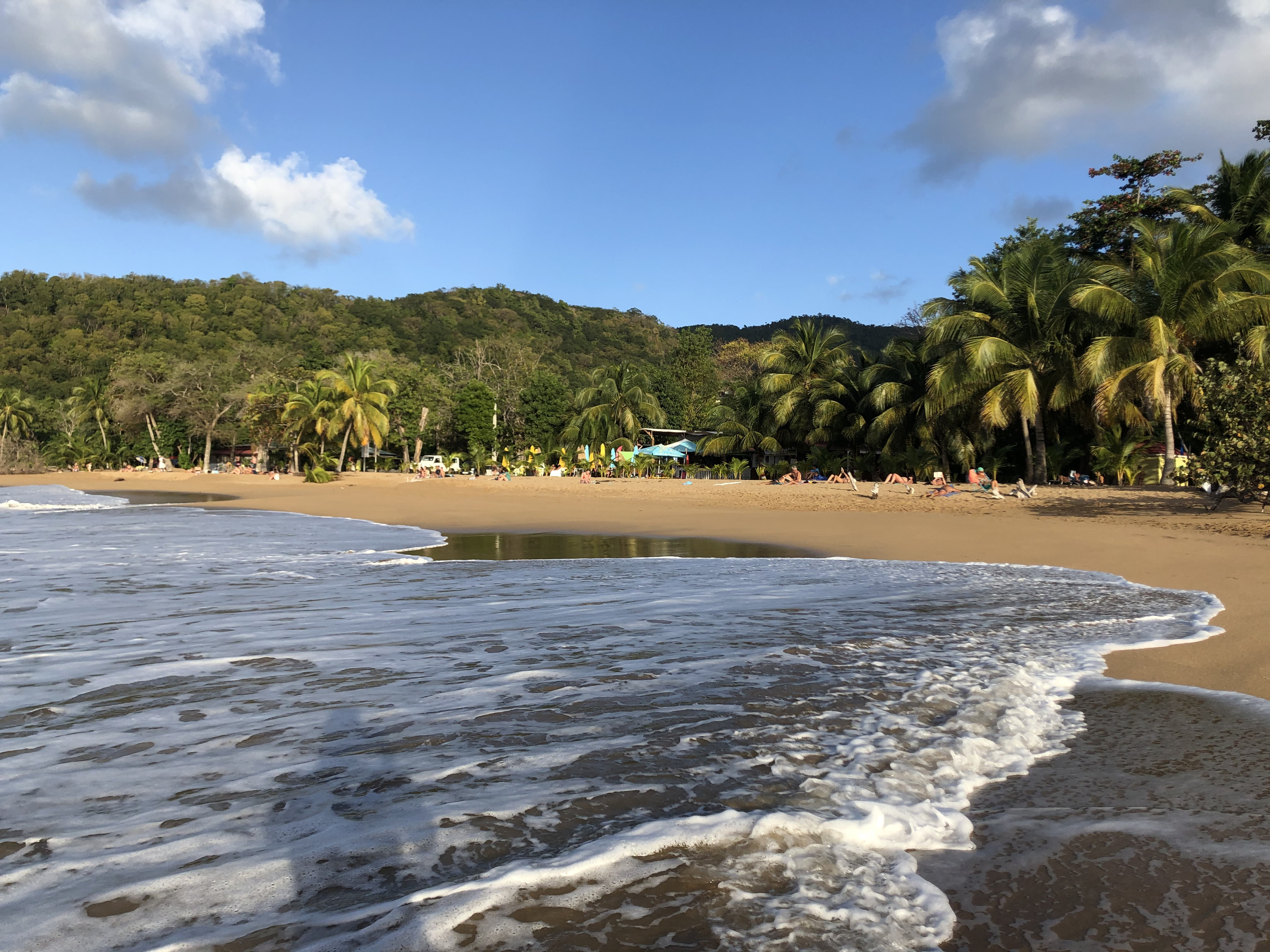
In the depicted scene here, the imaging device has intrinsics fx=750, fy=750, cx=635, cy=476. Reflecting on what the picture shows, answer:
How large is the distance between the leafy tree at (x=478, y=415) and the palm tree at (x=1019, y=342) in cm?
2737

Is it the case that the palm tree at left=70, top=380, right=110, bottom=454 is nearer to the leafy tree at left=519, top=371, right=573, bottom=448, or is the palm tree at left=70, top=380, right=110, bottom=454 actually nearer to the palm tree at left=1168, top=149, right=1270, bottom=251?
the leafy tree at left=519, top=371, right=573, bottom=448

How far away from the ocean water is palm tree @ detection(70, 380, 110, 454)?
61.3 meters

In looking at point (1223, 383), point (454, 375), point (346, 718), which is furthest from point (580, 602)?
point (454, 375)

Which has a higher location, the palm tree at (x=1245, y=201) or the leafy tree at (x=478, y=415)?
the palm tree at (x=1245, y=201)

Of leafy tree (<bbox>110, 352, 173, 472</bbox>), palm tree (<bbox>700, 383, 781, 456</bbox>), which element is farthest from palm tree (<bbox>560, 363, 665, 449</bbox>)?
leafy tree (<bbox>110, 352, 173, 472</bbox>)

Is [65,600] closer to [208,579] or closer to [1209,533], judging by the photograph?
[208,579]

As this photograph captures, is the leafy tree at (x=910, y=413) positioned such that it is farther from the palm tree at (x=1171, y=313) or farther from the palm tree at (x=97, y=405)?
the palm tree at (x=97, y=405)

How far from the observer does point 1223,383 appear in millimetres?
13367

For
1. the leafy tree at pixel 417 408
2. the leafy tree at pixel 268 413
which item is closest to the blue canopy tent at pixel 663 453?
the leafy tree at pixel 417 408

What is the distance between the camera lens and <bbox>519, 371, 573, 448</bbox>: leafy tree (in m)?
43.3

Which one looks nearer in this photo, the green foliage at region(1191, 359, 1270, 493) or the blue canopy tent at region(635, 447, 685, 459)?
the green foliage at region(1191, 359, 1270, 493)

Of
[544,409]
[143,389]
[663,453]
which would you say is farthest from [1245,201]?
[143,389]

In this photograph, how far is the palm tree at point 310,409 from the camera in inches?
1628

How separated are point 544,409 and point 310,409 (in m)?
13.0
